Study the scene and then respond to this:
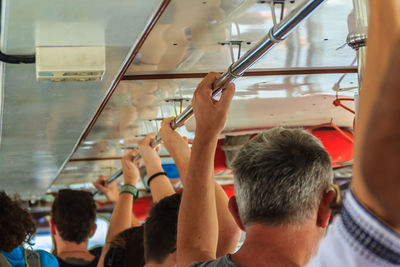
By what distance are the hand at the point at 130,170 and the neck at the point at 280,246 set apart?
2446 mm

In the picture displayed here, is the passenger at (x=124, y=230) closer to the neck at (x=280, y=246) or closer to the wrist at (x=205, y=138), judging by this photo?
the wrist at (x=205, y=138)

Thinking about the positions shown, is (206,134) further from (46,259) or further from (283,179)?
(46,259)

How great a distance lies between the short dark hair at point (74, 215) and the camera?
299 centimetres

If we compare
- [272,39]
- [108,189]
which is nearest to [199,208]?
[272,39]

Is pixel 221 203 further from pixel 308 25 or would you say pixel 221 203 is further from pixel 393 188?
pixel 393 188

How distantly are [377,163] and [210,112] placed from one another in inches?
42.3

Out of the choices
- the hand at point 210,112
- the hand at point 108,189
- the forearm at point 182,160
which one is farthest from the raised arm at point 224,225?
the hand at point 108,189

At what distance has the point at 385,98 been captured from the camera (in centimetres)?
43

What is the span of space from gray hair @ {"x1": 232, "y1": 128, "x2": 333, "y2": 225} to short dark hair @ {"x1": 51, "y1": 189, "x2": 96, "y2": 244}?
204 centimetres

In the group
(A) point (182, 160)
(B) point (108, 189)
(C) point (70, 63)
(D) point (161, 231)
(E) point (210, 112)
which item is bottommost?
(B) point (108, 189)

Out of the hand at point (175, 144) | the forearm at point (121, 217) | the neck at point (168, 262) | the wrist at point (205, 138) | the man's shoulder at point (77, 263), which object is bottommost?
the man's shoulder at point (77, 263)

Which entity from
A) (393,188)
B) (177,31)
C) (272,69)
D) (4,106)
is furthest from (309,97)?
(393,188)

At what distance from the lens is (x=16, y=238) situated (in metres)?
2.43

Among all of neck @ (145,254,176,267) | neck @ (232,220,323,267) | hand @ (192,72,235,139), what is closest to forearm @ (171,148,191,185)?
neck @ (145,254,176,267)
